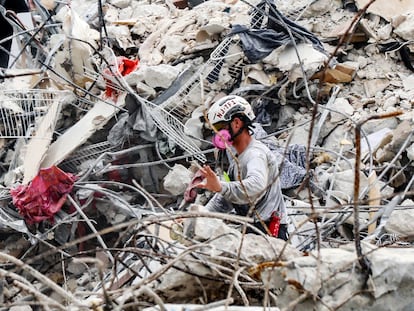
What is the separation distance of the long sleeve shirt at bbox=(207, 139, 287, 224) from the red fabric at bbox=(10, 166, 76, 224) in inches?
73.2

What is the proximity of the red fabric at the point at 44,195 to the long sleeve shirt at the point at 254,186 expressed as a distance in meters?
1.86

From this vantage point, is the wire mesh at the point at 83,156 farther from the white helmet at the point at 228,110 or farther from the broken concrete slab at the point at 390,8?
the broken concrete slab at the point at 390,8

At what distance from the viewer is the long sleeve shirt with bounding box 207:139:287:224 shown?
13.3ft

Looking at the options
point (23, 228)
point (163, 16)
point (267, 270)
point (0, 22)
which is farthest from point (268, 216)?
point (163, 16)

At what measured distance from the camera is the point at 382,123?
6320 millimetres

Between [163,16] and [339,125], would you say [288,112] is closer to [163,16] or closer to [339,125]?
[339,125]

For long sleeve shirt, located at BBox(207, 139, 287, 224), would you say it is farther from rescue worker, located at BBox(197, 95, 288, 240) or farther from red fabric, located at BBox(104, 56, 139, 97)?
red fabric, located at BBox(104, 56, 139, 97)

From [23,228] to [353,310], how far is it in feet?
13.4

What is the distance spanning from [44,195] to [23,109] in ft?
3.60

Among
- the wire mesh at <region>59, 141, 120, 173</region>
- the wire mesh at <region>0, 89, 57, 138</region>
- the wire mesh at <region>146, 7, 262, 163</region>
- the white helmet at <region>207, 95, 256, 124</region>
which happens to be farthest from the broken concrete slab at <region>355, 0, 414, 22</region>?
the white helmet at <region>207, 95, 256, 124</region>

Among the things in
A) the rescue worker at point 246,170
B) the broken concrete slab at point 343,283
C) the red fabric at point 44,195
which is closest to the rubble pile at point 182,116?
the red fabric at point 44,195

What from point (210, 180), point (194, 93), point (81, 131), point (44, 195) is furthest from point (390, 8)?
point (210, 180)

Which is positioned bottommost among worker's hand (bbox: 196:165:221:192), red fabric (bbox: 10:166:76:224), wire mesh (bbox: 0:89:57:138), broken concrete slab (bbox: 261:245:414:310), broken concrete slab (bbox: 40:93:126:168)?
red fabric (bbox: 10:166:76:224)

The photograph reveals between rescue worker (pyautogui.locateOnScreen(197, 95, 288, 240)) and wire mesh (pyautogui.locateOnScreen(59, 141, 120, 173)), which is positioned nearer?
rescue worker (pyautogui.locateOnScreen(197, 95, 288, 240))
